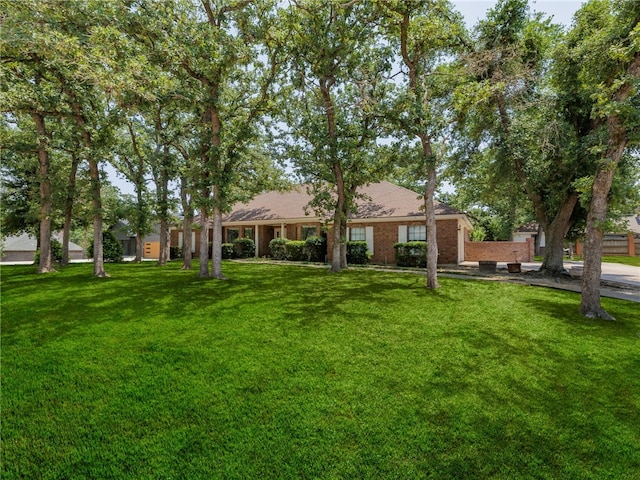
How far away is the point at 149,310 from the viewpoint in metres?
6.71

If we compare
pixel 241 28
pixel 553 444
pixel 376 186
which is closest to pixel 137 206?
pixel 241 28

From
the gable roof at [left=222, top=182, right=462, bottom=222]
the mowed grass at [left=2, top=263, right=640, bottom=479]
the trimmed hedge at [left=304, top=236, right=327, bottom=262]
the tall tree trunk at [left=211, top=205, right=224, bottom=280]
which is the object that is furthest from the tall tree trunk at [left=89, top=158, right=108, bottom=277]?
the trimmed hedge at [left=304, top=236, right=327, bottom=262]

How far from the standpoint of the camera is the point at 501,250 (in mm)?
21016

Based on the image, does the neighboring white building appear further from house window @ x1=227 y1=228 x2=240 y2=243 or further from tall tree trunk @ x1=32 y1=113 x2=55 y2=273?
tall tree trunk @ x1=32 y1=113 x2=55 y2=273

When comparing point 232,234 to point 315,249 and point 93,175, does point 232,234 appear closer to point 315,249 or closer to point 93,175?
point 315,249

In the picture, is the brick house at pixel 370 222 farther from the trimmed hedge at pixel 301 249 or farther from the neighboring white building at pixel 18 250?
the neighboring white building at pixel 18 250

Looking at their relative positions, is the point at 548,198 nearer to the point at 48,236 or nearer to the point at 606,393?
the point at 606,393

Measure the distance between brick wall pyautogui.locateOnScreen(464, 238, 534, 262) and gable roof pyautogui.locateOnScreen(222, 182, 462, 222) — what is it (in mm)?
6010

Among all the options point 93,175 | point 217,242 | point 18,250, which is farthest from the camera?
point 18,250

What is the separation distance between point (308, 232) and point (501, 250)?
13503 mm

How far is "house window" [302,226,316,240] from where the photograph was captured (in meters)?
21.0

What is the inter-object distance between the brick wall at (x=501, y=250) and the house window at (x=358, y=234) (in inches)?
327

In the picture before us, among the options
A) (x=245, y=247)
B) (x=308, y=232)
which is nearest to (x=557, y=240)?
(x=308, y=232)

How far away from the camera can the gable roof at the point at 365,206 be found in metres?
17.9
